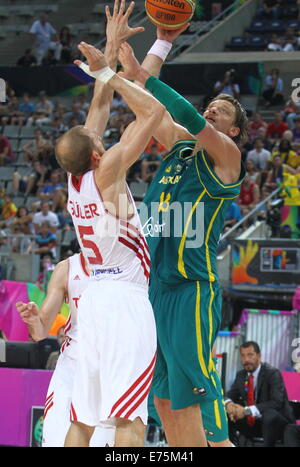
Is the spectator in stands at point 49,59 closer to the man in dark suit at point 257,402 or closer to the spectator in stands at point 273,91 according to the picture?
the spectator in stands at point 273,91

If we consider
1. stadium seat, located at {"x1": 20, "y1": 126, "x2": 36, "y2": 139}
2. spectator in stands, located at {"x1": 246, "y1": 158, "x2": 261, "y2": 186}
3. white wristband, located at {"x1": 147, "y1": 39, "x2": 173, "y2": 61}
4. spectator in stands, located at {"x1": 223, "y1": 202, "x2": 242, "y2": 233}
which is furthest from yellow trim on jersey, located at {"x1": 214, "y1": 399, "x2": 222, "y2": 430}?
stadium seat, located at {"x1": 20, "y1": 126, "x2": 36, "y2": 139}

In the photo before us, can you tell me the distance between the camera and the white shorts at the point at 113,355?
475cm

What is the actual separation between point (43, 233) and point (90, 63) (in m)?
10.8

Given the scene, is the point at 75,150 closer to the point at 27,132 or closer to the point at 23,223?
the point at 23,223

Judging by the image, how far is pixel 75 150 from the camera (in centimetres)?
493

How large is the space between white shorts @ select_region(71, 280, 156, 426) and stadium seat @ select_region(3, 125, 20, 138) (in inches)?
603

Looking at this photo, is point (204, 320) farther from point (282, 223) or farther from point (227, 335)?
point (282, 223)

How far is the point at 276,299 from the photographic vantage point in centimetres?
1299

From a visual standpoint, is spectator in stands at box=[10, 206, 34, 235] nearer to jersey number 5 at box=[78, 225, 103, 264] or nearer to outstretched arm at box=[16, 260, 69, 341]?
outstretched arm at box=[16, 260, 69, 341]

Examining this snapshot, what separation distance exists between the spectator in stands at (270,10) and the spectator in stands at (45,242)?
8.01 meters

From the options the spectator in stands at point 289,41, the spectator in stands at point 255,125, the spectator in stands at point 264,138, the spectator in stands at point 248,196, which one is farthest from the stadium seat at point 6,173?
the spectator in stands at point 289,41

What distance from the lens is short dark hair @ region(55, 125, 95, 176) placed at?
16.2 feet

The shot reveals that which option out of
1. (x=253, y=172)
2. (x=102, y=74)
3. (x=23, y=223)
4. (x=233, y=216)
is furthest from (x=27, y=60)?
(x=102, y=74)

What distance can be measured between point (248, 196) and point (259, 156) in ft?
3.37
